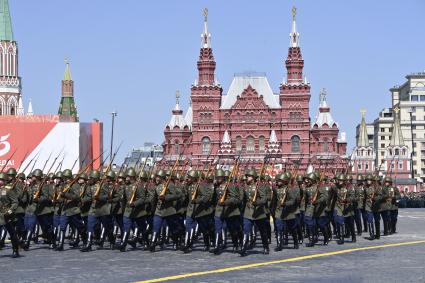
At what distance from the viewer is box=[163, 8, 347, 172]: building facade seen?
383ft

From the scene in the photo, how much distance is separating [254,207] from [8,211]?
4.76 m

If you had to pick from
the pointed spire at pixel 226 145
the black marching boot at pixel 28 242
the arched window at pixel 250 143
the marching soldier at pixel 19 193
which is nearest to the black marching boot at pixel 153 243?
the black marching boot at pixel 28 242

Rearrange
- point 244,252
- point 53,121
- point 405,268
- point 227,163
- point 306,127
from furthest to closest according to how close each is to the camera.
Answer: point 306,127 → point 227,163 → point 53,121 → point 244,252 → point 405,268

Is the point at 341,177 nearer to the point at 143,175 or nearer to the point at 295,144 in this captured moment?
the point at 143,175

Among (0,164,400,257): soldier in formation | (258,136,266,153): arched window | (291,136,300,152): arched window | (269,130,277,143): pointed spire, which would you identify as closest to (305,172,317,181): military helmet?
(0,164,400,257): soldier in formation

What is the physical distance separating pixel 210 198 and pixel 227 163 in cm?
8149

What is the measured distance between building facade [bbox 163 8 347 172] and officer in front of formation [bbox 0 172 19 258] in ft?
312

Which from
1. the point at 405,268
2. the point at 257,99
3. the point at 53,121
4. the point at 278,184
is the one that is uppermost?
the point at 257,99

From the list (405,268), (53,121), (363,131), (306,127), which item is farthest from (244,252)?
(363,131)

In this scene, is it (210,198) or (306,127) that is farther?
(306,127)

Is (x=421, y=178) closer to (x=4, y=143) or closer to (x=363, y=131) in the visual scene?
(x=363, y=131)

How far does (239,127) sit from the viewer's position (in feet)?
389

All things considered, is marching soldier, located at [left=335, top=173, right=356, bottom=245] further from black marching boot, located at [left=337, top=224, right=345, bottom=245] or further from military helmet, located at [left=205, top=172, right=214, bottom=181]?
military helmet, located at [left=205, top=172, right=214, bottom=181]

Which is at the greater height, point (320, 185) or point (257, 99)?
point (257, 99)
